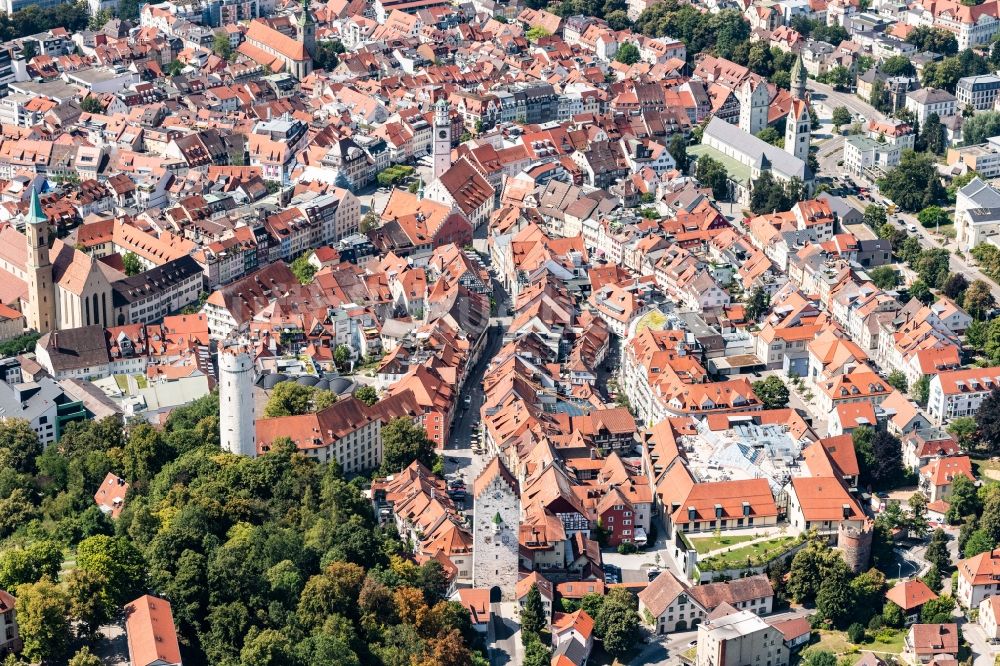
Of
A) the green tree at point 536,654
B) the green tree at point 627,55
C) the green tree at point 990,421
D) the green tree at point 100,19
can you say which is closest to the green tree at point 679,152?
the green tree at point 627,55

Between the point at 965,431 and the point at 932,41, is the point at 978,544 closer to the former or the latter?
the point at 965,431

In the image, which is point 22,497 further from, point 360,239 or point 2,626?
point 360,239

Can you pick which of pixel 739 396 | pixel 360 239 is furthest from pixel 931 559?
pixel 360 239

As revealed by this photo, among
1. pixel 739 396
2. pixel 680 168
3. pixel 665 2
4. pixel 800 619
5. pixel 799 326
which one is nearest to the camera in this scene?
pixel 800 619

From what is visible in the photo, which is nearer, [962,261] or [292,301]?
[292,301]

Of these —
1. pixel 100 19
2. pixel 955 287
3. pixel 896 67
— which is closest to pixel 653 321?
pixel 955 287

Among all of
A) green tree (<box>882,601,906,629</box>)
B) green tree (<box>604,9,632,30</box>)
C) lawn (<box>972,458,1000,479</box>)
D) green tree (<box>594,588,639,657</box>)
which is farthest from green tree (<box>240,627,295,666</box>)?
green tree (<box>604,9,632,30</box>)

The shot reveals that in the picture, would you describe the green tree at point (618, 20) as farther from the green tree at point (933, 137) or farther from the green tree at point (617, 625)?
the green tree at point (617, 625)

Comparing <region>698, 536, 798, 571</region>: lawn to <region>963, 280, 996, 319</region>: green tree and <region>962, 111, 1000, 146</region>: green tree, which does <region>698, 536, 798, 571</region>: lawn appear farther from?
<region>962, 111, 1000, 146</region>: green tree
